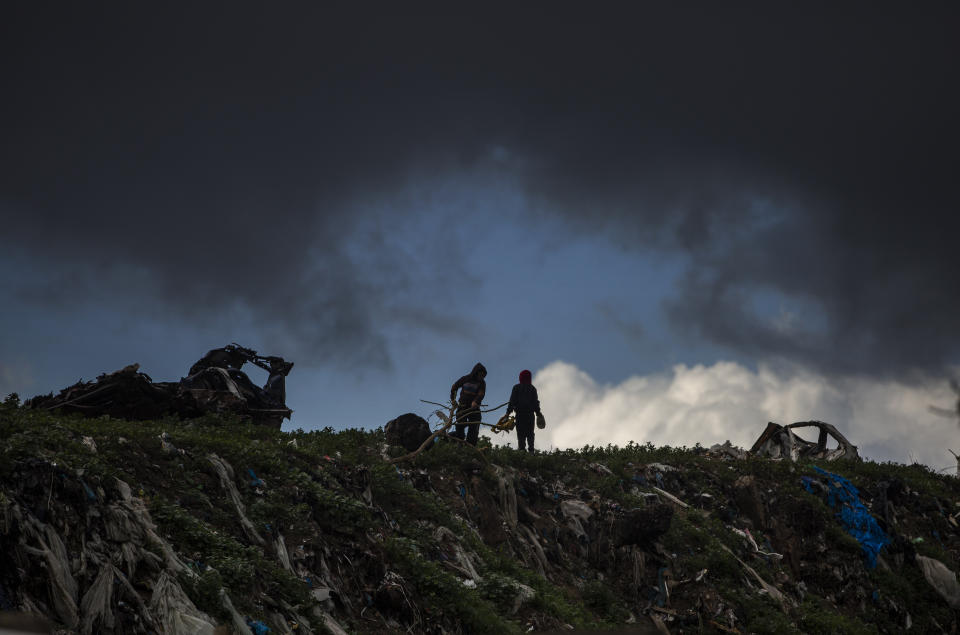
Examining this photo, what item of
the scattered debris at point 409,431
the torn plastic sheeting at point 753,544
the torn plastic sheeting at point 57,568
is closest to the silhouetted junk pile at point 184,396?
the scattered debris at point 409,431

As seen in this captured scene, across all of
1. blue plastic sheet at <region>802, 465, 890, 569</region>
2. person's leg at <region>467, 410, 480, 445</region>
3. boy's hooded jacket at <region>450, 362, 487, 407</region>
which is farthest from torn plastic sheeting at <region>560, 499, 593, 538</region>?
blue plastic sheet at <region>802, 465, 890, 569</region>

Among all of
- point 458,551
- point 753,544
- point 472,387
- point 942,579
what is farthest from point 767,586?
point 472,387

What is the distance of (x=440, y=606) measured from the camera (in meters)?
11.2

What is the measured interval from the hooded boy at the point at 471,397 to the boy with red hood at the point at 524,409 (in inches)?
57.8

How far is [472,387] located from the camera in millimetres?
18938

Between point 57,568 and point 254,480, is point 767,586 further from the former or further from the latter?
point 57,568

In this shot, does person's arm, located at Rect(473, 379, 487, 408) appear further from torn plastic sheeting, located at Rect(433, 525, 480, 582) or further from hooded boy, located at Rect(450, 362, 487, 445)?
torn plastic sheeting, located at Rect(433, 525, 480, 582)

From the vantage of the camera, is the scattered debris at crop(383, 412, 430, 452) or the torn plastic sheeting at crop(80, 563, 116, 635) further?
the scattered debris at crop(383, 412, 430, 452)

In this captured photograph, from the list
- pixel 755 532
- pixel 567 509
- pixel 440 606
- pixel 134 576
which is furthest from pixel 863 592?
pixel 134 576

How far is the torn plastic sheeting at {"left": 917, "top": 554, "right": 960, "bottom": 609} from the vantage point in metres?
18.1

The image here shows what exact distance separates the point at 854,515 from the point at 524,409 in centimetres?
867

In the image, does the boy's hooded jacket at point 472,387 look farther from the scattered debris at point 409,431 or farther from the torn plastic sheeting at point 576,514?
the torn plastic sheeting at point 576,514

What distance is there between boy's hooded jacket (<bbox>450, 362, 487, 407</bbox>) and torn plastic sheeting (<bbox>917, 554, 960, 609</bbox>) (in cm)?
Result: 1142

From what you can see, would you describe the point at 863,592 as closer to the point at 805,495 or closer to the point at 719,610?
the point at 805,495
